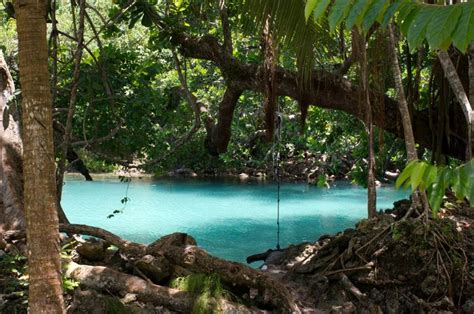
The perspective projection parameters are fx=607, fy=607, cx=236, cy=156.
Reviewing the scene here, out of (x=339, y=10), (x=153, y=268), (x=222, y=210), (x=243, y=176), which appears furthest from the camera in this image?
(x=243, y=176)

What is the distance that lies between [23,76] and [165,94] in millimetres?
5609

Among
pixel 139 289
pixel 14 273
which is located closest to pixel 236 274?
pixel 139 289

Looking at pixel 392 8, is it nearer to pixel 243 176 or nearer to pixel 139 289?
pixel 139 289

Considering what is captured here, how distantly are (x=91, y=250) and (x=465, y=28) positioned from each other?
14.2ft

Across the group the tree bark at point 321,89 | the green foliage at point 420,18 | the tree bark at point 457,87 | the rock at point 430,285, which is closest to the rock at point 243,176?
the tree bark at point 321,89

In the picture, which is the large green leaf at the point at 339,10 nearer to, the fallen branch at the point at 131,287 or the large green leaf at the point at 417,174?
the large green leaf at the point at 417,174

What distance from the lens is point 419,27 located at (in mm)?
1209

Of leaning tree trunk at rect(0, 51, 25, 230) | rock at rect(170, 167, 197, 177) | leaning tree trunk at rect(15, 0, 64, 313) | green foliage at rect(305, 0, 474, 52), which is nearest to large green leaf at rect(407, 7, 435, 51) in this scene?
green foliage at rect(305, 0, 474, 52)

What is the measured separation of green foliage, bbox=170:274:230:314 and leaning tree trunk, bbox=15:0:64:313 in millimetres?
1914

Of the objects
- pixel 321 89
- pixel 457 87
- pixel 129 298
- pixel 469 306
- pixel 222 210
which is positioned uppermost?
pixel 321 89

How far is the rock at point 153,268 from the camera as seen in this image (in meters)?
4.79

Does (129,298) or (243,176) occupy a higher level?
(243,176)

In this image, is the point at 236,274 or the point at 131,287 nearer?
the point at 131,287

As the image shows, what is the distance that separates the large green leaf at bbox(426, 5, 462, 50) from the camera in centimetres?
118
